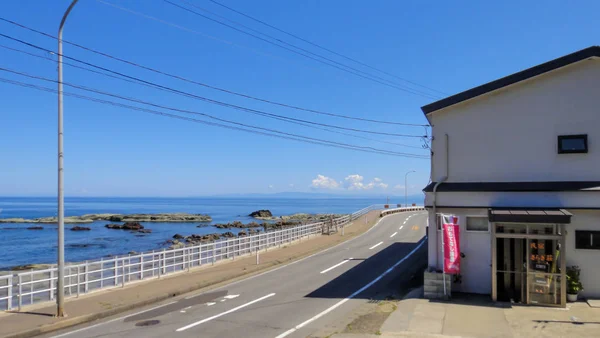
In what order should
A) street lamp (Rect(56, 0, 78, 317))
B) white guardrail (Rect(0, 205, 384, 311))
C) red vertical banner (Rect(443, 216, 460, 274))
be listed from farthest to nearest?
1. white guardrail (Rect(0, 205, 384, 311))
2. red vertical banner (Rect(443, 216, 460, 274))
3. street lamp (Rect(56, 0, 78, 317))

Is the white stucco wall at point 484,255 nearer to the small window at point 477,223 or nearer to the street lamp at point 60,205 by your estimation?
the small window at point 477,223

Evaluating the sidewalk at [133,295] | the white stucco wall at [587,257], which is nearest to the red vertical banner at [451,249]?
the white stucco wall at [587,257]

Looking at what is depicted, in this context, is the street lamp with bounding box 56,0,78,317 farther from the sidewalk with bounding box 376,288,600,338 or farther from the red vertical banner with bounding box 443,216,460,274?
the red vertical banner with bounding box 443,216,460,274

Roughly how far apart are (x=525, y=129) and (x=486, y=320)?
265 inches

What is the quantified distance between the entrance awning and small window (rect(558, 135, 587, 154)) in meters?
2.02

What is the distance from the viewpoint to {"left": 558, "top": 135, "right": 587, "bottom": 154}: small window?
13.8 m

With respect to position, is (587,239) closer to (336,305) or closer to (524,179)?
(524,179)

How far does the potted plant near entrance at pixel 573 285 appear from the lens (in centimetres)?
1295

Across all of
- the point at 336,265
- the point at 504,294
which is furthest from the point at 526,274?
the point at 336,265

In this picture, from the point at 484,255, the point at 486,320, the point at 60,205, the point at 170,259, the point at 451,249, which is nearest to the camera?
the point at 486,320

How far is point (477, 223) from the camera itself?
14570mm

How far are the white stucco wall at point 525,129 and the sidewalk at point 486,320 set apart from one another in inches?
167

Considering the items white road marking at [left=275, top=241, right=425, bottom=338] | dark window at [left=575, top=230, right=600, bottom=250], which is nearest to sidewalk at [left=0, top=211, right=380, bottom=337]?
white road marking at [left=275, top=241, right=425, bottom=338]

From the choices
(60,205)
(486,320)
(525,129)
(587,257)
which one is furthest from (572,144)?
(60,205)
